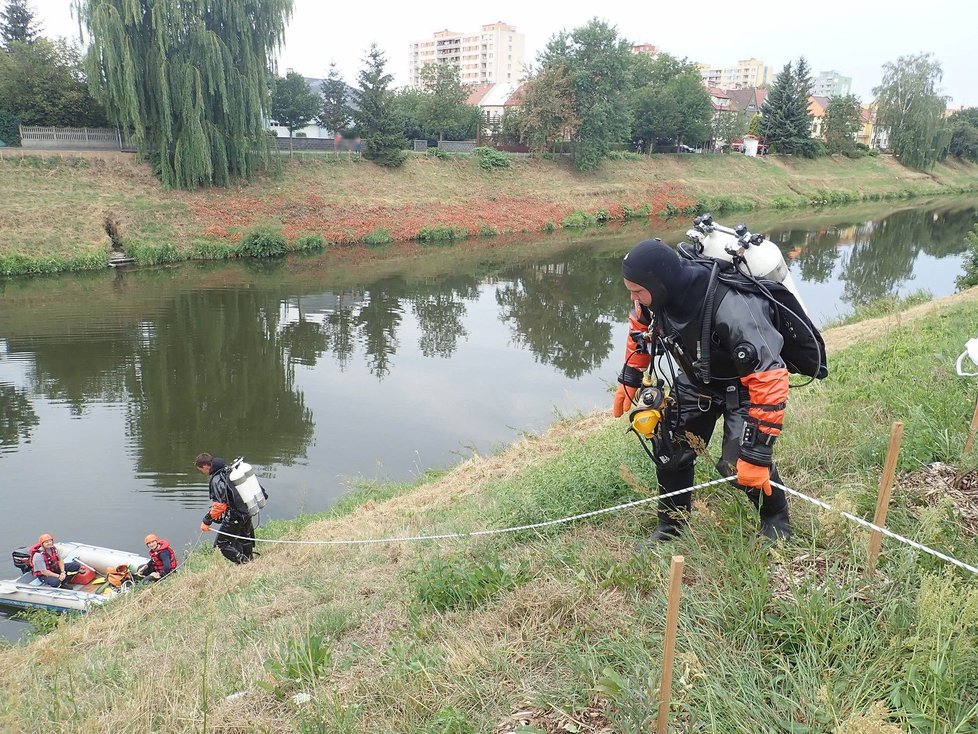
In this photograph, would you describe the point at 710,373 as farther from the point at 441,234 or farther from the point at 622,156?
the point at 622,156

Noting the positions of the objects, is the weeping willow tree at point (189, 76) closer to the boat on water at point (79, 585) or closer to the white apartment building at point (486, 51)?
the boat on water at point (79, 585)

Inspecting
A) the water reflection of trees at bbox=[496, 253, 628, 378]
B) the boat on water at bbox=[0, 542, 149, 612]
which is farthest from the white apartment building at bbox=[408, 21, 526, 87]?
the boat on water at bbox=[0, 542, 149, 612]

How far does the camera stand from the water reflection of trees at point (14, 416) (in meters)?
10.2

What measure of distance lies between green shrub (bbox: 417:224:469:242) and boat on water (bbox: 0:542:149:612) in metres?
23.9

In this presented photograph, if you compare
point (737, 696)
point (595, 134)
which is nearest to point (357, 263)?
point (595, 134)

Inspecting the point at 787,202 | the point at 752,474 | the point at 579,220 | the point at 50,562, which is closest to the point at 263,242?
the point at 579,220

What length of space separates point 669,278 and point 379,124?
32346mm

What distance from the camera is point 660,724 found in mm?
2195

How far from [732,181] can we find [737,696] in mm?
46968

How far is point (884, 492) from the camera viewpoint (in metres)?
2.55

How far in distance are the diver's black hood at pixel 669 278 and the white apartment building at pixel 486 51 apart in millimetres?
130854

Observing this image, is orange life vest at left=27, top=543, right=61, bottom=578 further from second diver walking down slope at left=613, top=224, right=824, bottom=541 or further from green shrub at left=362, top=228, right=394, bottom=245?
green shrub at left=362, top=228, right=394, bottom=245

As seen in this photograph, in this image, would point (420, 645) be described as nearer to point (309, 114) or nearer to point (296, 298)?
point (296, 298)

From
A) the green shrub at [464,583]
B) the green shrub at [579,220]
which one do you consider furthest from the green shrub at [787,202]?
the green shrub at [464,583]
